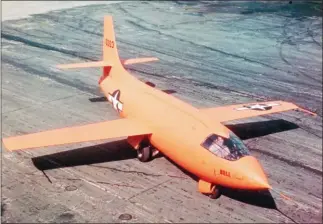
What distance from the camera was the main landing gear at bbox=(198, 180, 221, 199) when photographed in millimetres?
18156

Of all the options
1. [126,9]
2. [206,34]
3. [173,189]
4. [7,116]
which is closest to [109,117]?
[7,116]

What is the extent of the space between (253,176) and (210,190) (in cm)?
226

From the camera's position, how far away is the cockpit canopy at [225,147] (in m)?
17.3

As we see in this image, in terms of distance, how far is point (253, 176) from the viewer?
54.2ft

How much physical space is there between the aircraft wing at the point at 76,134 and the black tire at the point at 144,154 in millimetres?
911

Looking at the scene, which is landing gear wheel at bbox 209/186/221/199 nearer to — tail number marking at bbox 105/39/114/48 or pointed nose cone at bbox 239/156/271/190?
pointed nose cone at bbox 239/156/271/190

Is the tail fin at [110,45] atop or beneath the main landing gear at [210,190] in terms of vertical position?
atop

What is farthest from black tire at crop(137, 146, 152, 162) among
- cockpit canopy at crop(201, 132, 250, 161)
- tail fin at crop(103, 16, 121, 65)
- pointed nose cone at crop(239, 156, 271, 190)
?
tail fin at crop(103, 16, 121, 65)

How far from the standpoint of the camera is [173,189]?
1898 cm

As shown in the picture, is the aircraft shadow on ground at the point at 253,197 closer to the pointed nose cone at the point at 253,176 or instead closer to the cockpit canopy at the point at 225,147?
the pointed nose cone at the point at 253,176

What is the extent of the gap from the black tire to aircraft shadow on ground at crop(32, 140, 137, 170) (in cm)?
66

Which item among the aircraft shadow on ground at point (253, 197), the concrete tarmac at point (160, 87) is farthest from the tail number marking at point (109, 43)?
the aircraft shadow on ground at point (253, 197)

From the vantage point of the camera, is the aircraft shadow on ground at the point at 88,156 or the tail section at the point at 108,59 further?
the tail section at the point at 108,59

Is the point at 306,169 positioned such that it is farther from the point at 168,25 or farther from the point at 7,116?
the point at 168,25
